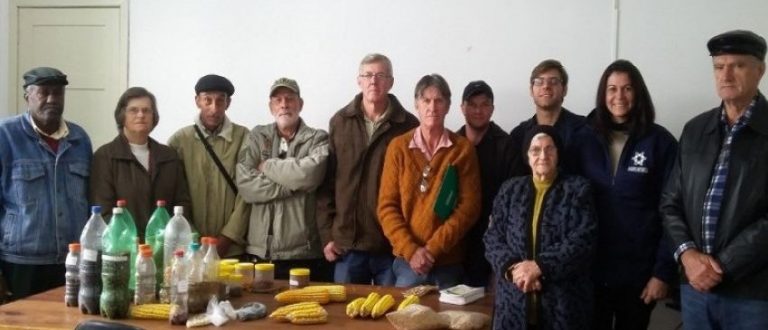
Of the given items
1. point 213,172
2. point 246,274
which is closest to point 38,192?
point 213,172

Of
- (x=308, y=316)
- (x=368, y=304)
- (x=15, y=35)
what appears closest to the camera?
(x=308, y=316)

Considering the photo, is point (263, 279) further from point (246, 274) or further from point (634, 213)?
point (634, 213)

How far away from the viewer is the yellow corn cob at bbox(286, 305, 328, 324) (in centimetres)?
224

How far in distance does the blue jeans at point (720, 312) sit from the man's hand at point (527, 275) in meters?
0.61

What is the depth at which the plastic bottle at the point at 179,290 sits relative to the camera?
223 centimetres

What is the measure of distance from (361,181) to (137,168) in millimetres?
1102

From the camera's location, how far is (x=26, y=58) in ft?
15.6

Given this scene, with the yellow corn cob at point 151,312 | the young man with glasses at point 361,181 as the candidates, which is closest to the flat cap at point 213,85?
the young man with glasses at point 361,181

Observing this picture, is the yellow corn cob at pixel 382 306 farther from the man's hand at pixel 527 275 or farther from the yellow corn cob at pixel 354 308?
the man's hand at pixel 527 275

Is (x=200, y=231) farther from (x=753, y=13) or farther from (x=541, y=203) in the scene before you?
(x=753, y=13)

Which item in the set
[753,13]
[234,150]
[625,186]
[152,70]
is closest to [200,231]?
[234,150]

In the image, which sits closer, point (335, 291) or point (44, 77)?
point (335, 291)

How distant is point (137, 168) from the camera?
332 cm

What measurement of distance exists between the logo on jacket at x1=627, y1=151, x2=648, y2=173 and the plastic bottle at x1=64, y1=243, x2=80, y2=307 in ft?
7.32
